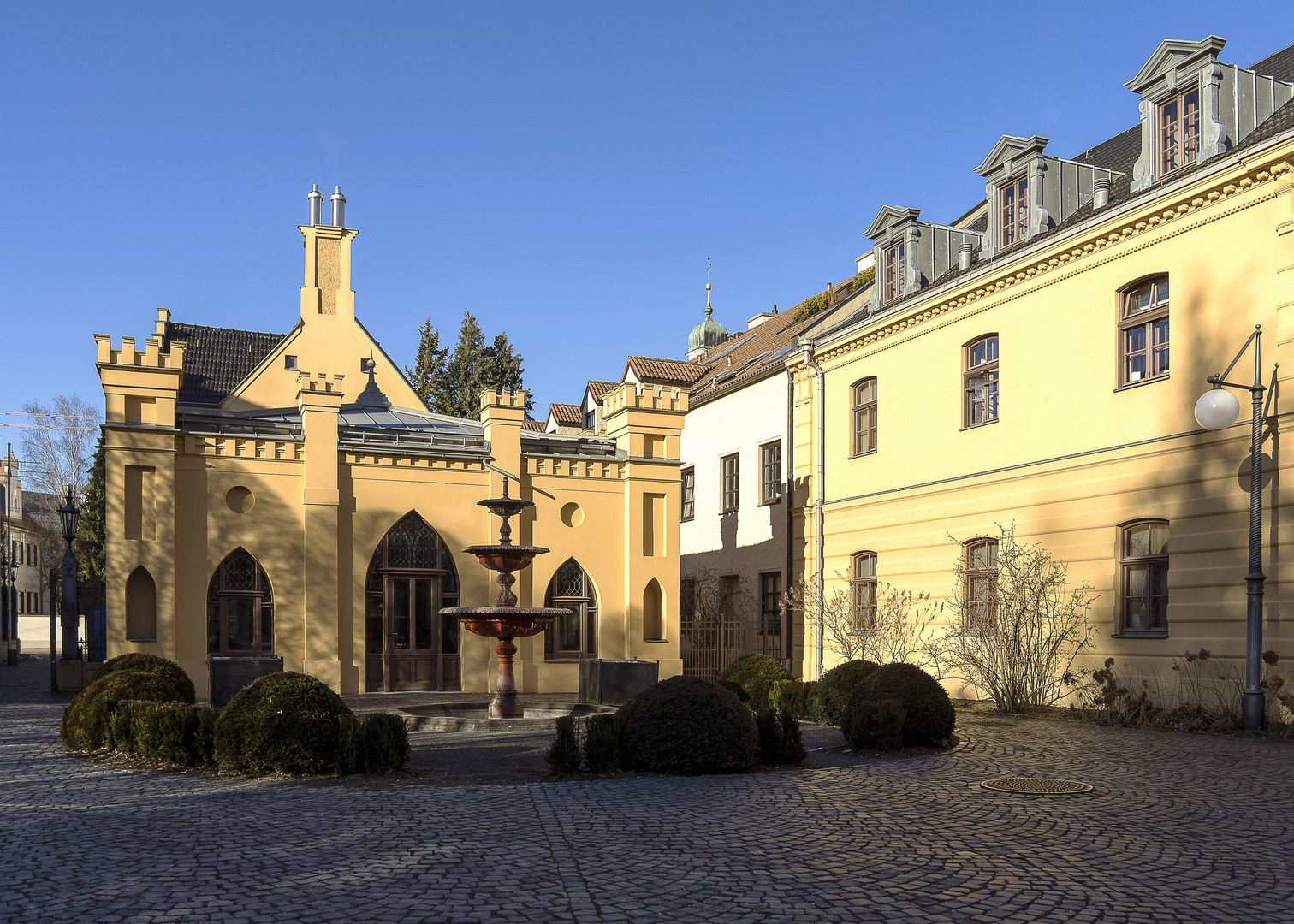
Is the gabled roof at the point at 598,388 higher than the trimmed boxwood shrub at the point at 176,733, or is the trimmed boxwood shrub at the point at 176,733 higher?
the gabled roof at the point at 598,388

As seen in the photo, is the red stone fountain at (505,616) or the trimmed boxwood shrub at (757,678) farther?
the trimmed boxwood shrub at (757,678)

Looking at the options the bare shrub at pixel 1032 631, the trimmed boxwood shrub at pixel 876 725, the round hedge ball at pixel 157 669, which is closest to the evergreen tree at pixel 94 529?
the round hedge ball at pixel 157 669

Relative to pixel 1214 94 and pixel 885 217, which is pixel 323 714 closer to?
pixel 1214 94

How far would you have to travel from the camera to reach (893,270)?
2325cm

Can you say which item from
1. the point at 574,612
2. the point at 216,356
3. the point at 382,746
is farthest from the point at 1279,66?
the point at 216,356

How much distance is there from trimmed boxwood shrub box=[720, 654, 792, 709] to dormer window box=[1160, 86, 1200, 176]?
944cm

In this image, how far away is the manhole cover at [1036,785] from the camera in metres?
9.38

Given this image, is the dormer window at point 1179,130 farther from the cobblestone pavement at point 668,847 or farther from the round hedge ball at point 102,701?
the round hedge ball at point 102,701

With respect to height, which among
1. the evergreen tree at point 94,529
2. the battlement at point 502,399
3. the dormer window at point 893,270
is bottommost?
the evergreen tree at point 94,529

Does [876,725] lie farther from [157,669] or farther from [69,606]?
[69,606]

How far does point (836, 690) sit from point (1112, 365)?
6558mm

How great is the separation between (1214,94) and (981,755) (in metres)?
10.1

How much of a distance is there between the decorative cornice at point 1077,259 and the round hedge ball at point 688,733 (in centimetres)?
982

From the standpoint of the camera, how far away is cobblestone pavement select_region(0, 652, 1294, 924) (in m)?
5.94
